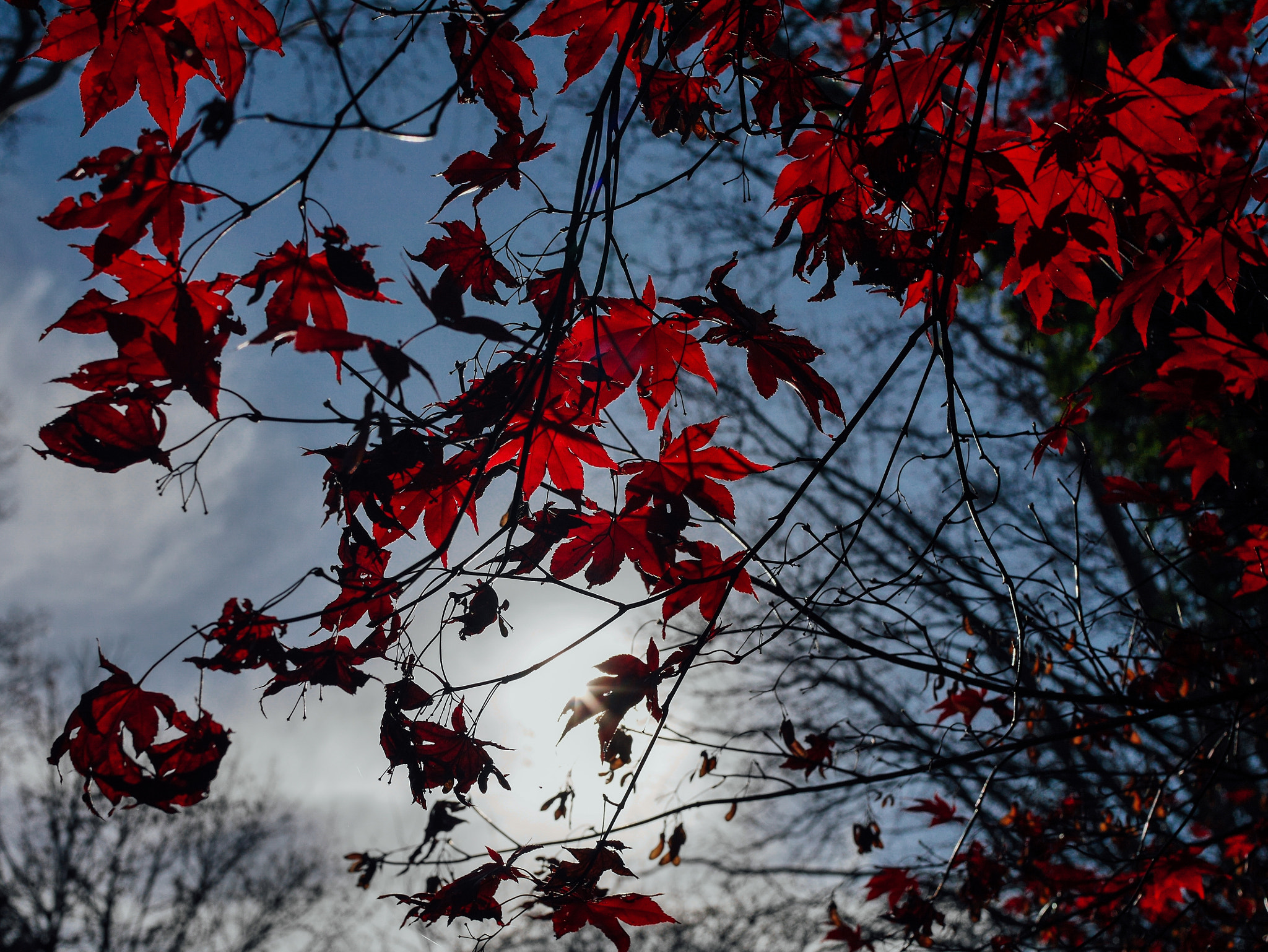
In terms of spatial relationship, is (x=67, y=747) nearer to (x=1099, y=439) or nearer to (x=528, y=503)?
(x=528, y=503)

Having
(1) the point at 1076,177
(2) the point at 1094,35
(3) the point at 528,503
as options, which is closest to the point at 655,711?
(3) the point at 528,503

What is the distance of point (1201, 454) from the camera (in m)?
1.92

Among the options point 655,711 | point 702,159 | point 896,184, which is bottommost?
point 655,711

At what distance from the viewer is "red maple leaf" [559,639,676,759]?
1.16 m

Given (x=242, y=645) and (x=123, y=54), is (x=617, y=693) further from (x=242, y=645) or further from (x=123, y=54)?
(x=123, y=54)

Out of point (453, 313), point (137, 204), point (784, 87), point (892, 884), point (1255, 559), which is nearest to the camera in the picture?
point (453, 313)

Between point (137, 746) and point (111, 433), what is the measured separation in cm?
53

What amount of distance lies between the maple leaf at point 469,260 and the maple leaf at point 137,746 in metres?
0.87

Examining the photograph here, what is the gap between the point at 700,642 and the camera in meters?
1.17

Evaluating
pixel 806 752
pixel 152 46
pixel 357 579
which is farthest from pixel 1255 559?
pixel 152 46

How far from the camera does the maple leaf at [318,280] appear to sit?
3.29ft

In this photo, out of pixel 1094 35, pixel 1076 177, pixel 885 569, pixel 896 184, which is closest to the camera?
pixel 896 184

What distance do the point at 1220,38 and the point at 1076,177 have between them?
17.5 ft

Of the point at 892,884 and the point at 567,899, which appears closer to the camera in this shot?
the point at 567,899
